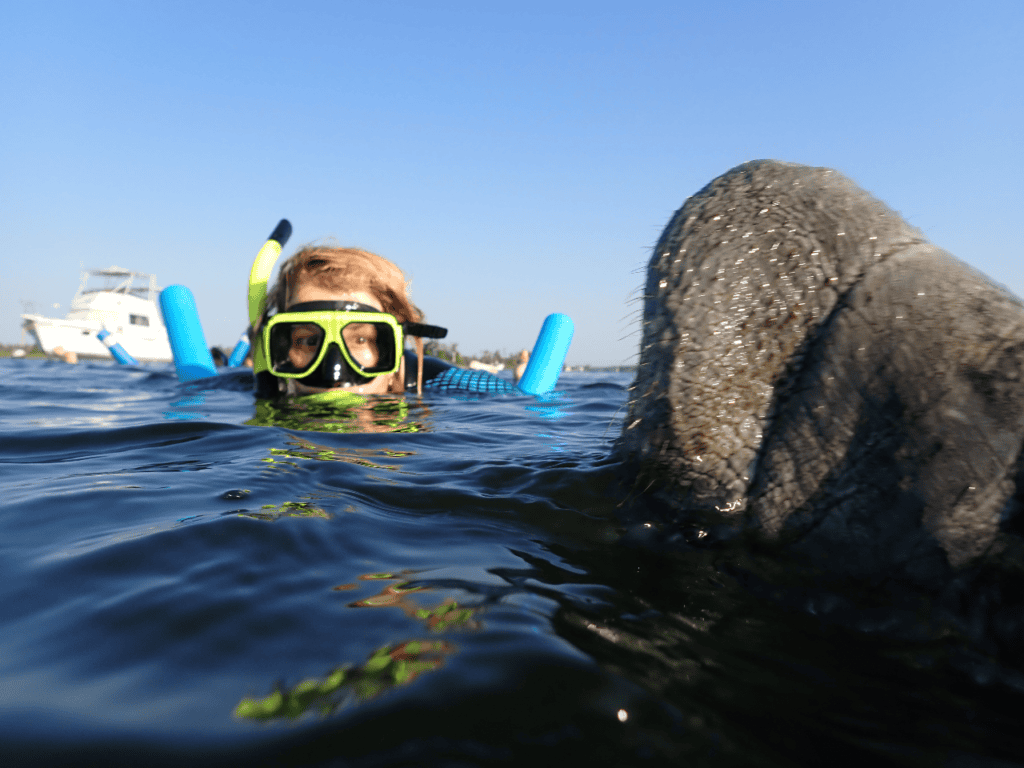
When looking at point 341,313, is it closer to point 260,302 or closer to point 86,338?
point 260,302

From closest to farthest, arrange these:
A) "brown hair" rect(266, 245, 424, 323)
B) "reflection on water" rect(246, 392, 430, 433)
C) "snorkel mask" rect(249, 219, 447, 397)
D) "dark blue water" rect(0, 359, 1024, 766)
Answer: "dark blue water" rect(0, 359, 1024, 766), "reflection on water" rect(246, 392, 430, 433), "snorkel mask" rect(249, 219, 447, 397), "brown hair" rect(266, 245, 424, 323)

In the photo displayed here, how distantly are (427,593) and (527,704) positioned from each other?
0.47 m

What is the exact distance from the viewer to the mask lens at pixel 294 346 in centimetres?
539

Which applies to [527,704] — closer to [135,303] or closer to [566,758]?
[566,758]

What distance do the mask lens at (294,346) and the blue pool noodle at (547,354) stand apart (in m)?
3.02

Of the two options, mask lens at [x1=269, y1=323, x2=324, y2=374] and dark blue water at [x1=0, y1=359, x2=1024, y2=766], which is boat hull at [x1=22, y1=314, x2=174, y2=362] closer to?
mask lens at [x1=269, y1=323, x2=324, y2=374]

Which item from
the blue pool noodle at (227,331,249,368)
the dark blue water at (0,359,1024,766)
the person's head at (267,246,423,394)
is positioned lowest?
the blue pool noodle at (227,331,249,368)

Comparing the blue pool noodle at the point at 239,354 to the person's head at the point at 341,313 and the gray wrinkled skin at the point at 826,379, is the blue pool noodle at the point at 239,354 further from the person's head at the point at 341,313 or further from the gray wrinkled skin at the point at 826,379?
the gray wrinkled skin at the point at 826,379

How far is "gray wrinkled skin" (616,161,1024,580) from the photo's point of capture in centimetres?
110

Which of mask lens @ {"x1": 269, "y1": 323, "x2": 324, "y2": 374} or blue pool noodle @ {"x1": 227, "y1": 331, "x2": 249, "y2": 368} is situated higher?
mask lens @ {"x1": 269, "y1": 323, "x2": 324, "y2": 374}

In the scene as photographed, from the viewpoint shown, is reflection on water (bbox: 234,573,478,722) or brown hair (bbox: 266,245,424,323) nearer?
reflection on water (bbox: 234,573,478,722)

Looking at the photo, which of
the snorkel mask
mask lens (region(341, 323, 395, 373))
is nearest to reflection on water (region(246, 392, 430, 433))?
the snorkel mask

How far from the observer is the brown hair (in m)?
5.75

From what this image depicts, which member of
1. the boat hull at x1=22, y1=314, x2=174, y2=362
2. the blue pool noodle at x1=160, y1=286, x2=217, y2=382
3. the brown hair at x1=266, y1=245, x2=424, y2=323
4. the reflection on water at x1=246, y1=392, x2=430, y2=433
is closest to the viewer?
the reflection on water at x1=246, y1=392, x2=430, y2=433
